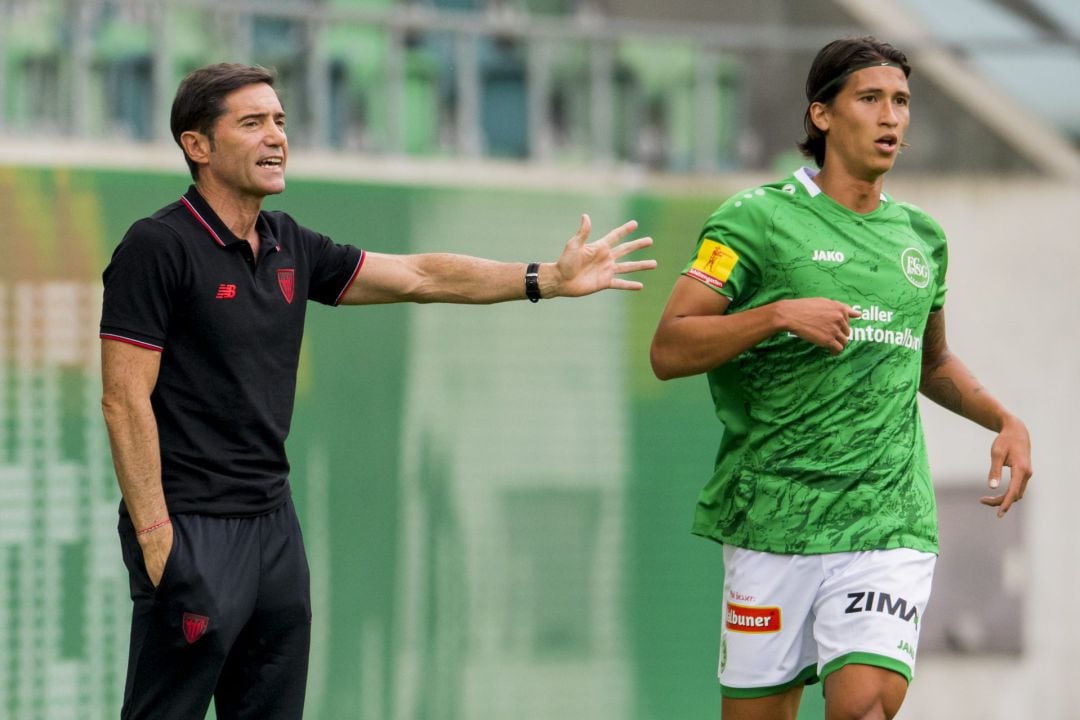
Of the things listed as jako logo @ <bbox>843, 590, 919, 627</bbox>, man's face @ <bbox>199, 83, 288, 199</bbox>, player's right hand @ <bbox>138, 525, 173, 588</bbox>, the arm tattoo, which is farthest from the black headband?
player's right hand @ <bbox>138, 525, 173, 588</bbox>

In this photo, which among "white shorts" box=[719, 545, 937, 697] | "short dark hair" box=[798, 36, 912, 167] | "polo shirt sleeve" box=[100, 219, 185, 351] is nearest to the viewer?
"polo shirt sleeve" box=[100, 219, 185, 351]

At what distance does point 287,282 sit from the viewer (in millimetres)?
4387

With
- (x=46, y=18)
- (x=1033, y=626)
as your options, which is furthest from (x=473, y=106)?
(x=1033, y=626)

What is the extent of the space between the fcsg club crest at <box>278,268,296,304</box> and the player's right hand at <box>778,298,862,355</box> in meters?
1.29

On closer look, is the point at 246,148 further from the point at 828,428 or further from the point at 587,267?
the point at 828,428

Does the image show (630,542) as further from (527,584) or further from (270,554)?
(270,554)

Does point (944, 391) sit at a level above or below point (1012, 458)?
above

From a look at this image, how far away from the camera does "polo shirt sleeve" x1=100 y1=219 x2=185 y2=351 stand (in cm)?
409

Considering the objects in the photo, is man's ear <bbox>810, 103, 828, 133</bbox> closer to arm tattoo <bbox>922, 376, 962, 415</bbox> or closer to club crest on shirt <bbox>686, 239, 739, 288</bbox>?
club crest on shirt <bbox>686, 239, 739, 288</bbox>

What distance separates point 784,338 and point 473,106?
3.47m

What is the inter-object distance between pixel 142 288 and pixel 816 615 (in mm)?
2031

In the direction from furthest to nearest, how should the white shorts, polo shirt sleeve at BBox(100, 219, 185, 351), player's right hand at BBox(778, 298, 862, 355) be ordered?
the white shorts → player's right hand at BBox(778, 298, 862, 355) → polo shirt sleeve at BBox(100, 219, 185, 351)

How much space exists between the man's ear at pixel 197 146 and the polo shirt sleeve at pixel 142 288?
295 mm

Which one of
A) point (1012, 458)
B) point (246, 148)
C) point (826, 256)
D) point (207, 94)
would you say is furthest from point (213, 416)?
point (1012, 458)
